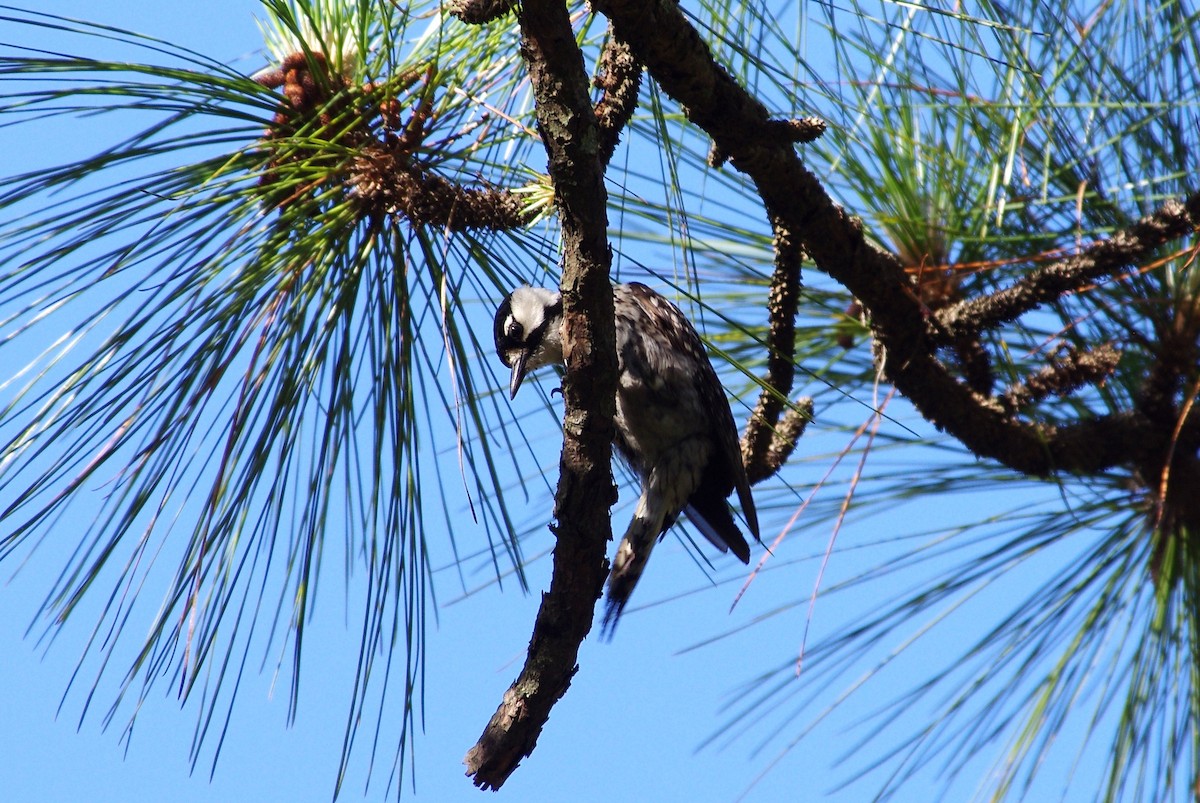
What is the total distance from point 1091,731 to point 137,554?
221 centimetres

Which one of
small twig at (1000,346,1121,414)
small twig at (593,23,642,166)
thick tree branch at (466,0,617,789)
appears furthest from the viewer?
small twig at (1000,346,1121,414)

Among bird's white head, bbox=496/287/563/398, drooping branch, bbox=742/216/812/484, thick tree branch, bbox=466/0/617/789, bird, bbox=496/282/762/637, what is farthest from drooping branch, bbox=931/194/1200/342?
thick tree branch, bbox=466/0/617/789

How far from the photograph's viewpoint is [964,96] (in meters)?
2.47

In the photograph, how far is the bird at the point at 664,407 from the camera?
293cm

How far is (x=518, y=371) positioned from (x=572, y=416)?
3.27ft

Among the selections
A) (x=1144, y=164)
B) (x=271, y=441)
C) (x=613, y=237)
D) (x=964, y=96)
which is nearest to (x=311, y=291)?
(x=271, y=441)

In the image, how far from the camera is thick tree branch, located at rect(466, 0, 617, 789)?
1.60 meters

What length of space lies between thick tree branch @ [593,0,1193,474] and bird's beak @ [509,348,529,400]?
773 mm

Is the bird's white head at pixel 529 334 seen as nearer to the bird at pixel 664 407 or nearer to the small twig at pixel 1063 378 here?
the bird at pixel 664 407

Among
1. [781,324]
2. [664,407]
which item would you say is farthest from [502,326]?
[781,324]

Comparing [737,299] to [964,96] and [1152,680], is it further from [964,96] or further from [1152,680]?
[1152,680]

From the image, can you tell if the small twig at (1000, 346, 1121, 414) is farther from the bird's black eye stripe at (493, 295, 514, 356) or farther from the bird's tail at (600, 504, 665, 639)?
the bird's black eye stripe at (493, 295, 514, 356)

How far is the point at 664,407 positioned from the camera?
120 inches

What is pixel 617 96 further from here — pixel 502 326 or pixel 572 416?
pixel 502 326
